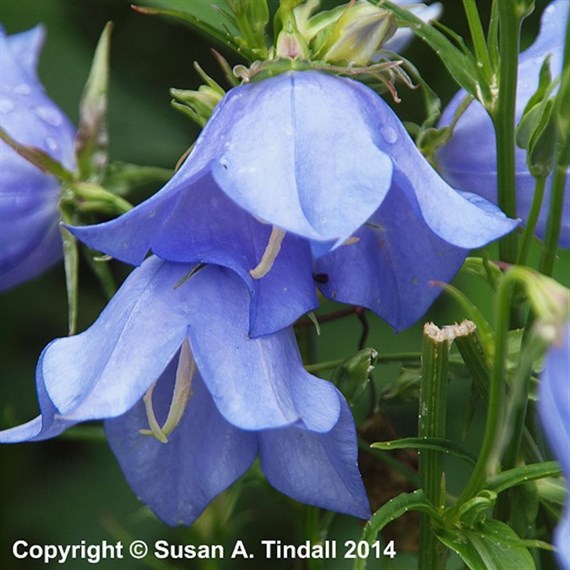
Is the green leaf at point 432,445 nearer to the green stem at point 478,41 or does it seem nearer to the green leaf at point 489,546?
the green leaf at point 489,546

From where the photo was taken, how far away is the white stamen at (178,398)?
0.53 meters

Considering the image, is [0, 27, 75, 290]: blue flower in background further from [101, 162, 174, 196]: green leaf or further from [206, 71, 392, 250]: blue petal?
[206, 71, 392, 250]: blue petal

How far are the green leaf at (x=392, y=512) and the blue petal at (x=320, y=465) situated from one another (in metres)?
0.02

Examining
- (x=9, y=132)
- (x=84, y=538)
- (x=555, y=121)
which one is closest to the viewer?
(x=555, y=121)

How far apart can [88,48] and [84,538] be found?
0.46m

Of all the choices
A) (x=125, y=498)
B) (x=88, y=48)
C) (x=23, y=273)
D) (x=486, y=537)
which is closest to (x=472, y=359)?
(x=486, y=537)

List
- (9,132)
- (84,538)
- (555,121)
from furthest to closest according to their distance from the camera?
(84,538) → (9,132) → (555,121)

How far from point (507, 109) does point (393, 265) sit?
9cm

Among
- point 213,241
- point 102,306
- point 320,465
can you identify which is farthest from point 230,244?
point 102,306

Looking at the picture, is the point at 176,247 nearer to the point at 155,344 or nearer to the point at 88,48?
the point at 155,344

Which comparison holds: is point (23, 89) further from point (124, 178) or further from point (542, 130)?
point (542, 130)

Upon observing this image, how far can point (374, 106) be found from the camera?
54 cm

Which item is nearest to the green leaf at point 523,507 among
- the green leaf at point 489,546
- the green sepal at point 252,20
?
the green leaf at point 489,546

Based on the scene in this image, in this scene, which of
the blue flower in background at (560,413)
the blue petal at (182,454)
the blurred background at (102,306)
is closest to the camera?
the blue flower in background at (560,413)
